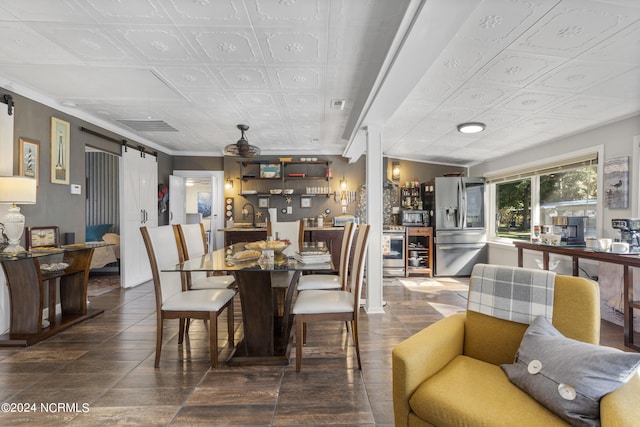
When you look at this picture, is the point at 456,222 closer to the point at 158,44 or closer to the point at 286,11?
the point at 286,11

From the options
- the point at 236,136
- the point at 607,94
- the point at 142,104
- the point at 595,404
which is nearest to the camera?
the point at 595,404

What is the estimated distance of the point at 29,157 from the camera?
317 cm

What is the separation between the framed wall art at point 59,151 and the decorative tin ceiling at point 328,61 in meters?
0.24

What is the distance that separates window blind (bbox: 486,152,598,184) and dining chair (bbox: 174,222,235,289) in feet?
14.4

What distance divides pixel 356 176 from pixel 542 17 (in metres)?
4.60

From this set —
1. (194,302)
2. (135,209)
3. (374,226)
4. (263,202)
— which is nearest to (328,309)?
(194,302)

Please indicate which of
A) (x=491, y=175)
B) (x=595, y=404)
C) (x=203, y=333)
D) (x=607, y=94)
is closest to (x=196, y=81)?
(x=203, y=333)

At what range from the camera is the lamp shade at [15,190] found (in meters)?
2.57

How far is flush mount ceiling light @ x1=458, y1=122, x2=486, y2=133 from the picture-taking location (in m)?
3.72

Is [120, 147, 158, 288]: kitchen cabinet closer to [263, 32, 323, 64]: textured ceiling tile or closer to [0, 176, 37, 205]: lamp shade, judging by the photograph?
[0, 176, 37, 205]: lamp shade

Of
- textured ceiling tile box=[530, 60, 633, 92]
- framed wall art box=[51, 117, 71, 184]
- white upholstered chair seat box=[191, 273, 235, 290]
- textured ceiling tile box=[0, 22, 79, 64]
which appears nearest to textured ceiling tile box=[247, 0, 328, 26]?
textured ceiling tile box=[0, 22, 79, 64]

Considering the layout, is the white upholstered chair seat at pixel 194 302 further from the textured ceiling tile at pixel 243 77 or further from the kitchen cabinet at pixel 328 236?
the kitchen cabinet at pixel 328 236

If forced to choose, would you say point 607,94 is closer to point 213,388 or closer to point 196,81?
point 196,81

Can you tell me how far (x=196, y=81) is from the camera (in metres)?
2.98
